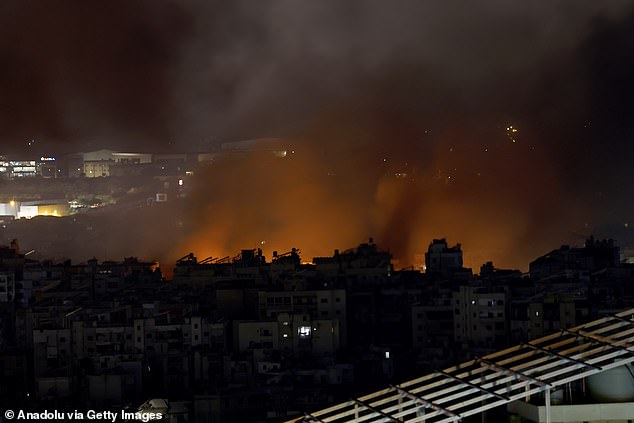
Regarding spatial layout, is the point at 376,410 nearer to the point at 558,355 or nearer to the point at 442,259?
the point at 558,355

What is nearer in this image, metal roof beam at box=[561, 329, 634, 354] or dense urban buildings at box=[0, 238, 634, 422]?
metal roof beam at box=[561, 329, 634, 354]

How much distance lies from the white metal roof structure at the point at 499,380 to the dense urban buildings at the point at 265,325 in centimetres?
376

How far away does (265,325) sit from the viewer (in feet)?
31.3

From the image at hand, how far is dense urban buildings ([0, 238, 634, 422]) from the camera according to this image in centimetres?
828

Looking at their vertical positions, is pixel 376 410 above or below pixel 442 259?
below

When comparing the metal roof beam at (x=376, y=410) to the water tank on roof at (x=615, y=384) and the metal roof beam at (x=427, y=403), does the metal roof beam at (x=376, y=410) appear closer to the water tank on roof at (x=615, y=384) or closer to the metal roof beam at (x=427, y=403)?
the metal roof beam at (x=427, y=403)

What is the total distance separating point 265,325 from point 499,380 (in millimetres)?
6353

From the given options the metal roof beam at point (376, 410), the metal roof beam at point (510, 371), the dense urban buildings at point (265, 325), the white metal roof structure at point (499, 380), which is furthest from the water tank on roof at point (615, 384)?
the dense urban buildings at point (265, 325)

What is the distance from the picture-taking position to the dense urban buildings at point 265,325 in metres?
8.28

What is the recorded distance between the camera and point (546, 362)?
3.28 metres

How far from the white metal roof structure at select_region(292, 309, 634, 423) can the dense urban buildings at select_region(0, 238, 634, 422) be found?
3.76m

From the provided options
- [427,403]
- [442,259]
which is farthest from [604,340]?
[442,259]

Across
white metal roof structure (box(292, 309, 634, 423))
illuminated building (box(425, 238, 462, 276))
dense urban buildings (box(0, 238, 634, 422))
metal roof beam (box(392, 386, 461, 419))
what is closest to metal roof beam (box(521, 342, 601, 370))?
white metal roof structure (box(292, 309, 634, 423))

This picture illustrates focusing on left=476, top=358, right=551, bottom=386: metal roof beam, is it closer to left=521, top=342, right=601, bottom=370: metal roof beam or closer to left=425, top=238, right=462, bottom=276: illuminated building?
left=521, top=342, right=601, bottom=370: metal roof beam
